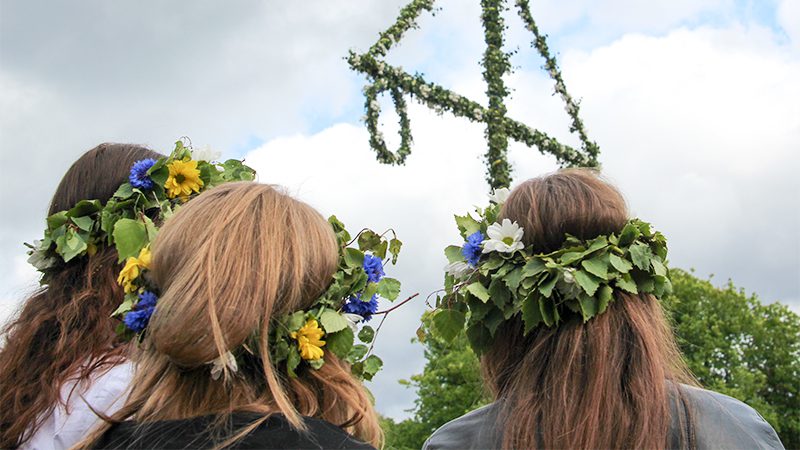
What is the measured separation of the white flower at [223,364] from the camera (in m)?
2.30

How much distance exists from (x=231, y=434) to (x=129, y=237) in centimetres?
142

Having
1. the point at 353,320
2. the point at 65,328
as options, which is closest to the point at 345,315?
the point at 353,320

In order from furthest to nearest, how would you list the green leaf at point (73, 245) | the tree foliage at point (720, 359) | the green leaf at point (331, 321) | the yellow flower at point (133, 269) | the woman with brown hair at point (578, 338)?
1. the tree foliage at point (720, 359)
2. the green leaf at point (73, 245)
3. the woman with brown hair at point (578, 338)
4. the yellow flower at point (133, 269)
5. the green leaf at point (331, 321)

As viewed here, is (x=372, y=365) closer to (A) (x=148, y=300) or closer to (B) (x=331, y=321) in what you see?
(B) (x=331, y=321)

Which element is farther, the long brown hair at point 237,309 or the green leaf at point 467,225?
→ the green leaf at point 467,225

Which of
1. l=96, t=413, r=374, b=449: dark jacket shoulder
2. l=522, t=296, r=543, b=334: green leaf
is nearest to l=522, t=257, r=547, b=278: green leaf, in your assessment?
l=522, t=296, r=543, b=334: green leaf

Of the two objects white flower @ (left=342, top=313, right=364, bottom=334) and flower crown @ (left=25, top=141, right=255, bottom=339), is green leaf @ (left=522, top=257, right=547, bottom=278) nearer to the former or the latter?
white flower @ (left=342, top=313, right=364, bottom=334)

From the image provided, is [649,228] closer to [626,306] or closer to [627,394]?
[626,306]

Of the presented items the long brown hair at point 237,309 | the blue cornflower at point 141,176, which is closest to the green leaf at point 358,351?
the long brown hair at point 237,309

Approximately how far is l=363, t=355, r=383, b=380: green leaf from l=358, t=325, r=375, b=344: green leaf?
9 cm

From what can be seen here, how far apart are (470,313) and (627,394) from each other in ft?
2.57

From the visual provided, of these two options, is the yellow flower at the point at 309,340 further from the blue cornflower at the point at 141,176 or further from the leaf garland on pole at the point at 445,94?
the leaf garland on pole at the point at 445,94

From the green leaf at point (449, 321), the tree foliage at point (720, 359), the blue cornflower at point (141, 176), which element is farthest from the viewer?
the tree foliage at point (720, 359)

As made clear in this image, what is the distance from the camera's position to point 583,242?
10.8 feet
